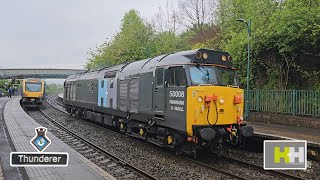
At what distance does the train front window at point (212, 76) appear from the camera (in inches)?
423

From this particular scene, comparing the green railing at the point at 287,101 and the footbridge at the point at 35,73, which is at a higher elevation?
the footbridge at the point at 35,73

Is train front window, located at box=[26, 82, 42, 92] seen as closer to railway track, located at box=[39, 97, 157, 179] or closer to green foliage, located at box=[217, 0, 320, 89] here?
railway track, located at box=[39, 97, 157, 179]

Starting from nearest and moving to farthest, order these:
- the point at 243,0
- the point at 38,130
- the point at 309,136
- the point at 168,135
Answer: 1. the point at 38,130
2. the point at 168,135
3. the point at 309,136
4. the point at 243,0

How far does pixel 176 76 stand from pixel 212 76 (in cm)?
114

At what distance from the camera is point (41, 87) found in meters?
36.2

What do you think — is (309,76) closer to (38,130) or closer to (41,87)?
(38,130)

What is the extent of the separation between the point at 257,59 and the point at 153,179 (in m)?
14.7

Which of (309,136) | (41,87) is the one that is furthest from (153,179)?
(41,87)
